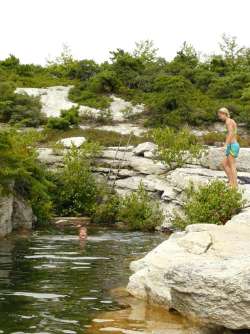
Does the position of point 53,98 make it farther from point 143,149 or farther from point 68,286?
point 68,286

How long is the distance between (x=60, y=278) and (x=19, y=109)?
85.6ft

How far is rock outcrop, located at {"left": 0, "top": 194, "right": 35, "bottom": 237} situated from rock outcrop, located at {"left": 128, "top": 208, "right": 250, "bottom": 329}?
10.1m

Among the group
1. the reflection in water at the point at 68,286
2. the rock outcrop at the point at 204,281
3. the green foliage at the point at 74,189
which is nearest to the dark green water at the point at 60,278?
the reflection in water at the point at 68,286

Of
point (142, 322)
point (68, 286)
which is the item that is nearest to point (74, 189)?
point (68, 286)

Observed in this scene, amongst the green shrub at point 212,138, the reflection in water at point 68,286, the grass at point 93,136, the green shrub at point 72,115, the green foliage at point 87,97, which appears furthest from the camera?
the green foliage at point 87,97

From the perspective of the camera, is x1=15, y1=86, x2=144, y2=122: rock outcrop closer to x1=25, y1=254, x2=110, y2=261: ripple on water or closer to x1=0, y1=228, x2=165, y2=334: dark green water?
x1=0, y1=228, x2=165, y2=334: dark green water

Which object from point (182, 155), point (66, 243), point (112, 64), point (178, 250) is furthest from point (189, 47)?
point (178, 250)

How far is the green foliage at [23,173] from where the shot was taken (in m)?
20.7

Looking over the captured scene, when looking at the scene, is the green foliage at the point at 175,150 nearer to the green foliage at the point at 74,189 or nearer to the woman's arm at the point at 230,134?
the green foliage at the point at 74,189

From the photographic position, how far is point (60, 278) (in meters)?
12.4

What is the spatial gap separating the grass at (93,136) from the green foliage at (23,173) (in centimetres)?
796

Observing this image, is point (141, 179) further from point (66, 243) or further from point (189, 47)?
point (189, 47)

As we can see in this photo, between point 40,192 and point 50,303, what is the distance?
1277cm

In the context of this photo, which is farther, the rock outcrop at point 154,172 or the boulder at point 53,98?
the boulder at point 53,98
